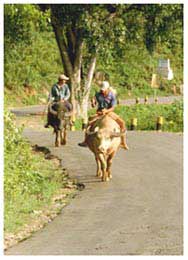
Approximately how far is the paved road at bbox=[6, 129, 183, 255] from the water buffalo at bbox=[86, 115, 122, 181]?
263mm

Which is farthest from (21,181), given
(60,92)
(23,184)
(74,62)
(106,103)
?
(74,62)

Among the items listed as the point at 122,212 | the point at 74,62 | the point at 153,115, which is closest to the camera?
the point at 122,212

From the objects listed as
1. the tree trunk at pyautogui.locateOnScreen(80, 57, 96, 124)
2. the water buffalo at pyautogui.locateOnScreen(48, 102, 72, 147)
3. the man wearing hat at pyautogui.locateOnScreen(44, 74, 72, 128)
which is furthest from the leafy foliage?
the water buffalo at pyautogui.locateOnScreen(48, 102, 72, 147)

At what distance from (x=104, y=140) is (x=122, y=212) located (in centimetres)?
307

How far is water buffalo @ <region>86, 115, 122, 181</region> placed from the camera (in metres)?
14.6

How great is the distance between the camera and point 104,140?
14.6m

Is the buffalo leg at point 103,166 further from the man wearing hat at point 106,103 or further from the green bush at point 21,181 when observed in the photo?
the green bush at point 21,181

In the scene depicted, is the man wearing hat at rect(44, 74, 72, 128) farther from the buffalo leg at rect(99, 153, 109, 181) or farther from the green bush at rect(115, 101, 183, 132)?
the green bush at rect(115, 101, 183, 132)

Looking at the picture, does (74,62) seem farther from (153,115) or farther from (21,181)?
(21,181)

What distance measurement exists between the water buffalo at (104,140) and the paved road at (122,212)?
0.86 ft

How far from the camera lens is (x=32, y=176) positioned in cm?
1377

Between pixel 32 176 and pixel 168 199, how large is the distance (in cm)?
253

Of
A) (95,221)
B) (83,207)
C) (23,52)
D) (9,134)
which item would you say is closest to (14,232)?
(95,221)

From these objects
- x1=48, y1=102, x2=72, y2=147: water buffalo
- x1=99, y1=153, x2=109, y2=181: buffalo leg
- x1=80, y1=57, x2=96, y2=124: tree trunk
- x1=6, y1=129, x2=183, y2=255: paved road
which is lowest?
x1=6, y1=129, x2=183, y2=255: paved road
